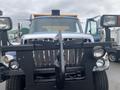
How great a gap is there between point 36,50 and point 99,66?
133 cm

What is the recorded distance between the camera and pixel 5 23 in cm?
770

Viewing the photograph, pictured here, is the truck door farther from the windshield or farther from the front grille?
the front grille

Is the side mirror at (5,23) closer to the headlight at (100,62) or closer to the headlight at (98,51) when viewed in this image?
the headlight at (98,51)

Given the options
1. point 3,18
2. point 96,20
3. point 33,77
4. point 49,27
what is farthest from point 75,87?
point 96,20

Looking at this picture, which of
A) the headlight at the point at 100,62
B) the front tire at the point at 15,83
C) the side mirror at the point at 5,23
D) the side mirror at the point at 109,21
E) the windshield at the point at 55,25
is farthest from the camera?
the windshield at the point at 55,25

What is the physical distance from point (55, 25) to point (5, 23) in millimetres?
2356

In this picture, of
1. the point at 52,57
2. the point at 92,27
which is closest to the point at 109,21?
the point at 52,57

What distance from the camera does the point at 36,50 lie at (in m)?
7.30

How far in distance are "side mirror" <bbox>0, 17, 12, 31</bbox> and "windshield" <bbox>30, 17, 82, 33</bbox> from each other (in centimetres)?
195

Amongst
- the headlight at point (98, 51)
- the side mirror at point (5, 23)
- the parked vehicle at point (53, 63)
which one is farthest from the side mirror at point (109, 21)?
the side mirror at point (5, 23)

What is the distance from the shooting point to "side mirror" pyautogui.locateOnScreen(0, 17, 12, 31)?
25.1 feet

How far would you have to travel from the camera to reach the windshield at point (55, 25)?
9641 millimetres

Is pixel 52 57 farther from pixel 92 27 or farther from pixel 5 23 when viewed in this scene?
pixel 92 27

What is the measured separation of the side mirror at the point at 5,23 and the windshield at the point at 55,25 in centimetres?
195
